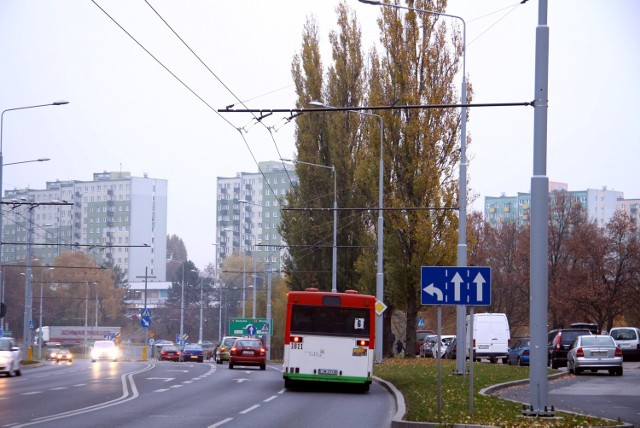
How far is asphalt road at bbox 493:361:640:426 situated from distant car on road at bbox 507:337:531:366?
31.0 ft

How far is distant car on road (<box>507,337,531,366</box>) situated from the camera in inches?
1901

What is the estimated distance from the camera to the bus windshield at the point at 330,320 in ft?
92.3

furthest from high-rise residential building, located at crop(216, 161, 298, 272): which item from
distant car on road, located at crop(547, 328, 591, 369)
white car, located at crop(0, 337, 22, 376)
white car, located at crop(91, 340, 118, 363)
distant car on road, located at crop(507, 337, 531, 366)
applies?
white car, located at crop(0, 337, 22, 376)

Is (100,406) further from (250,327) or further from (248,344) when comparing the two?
(250,327)

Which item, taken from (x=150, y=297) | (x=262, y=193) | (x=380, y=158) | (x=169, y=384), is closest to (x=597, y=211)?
(x=262, y=193)

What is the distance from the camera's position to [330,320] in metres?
28.2

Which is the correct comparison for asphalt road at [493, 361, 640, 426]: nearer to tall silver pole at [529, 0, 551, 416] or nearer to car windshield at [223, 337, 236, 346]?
tall silver pole at [529, 0, 551, 416]

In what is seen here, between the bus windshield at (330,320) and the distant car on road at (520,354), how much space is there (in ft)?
69.2

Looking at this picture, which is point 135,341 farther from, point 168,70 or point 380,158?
point 168,70

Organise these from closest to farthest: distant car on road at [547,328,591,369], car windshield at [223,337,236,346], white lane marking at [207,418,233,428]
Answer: white lane marking at [207,418,233,428]
distant car on road at [547,328,591,369]
car windshield at [223,337,236,346]

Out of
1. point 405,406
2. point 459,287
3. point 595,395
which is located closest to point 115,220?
point 595,395

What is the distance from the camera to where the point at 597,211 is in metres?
179

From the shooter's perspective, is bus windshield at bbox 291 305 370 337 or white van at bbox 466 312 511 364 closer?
bus windshield at bbox 291 305 370 337

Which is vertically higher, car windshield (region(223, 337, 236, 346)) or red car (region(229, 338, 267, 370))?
red car (region(229, 338, 267, 370))
